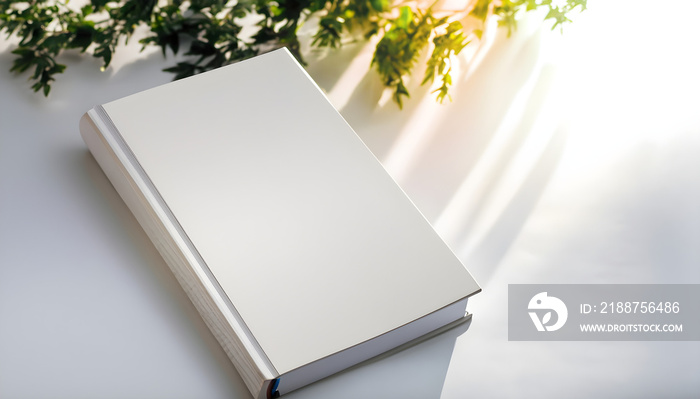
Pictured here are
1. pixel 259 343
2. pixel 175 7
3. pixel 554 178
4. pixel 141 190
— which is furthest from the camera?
pixel 175 7

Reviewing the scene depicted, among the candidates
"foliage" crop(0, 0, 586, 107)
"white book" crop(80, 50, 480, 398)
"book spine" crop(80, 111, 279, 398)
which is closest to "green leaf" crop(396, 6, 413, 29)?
"foliage" crop(0, 0, 586, 107)

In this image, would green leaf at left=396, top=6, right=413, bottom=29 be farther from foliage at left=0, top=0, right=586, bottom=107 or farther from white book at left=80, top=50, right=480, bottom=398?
white book at left=80, top=50, right=480, bottom=398

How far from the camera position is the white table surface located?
2.53ft

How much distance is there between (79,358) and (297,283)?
0.71 ft

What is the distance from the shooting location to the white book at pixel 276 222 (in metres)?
0.74

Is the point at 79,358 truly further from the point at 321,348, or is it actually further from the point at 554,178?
the point at 554,178

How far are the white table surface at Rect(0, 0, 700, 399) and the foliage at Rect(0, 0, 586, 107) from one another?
27 mm

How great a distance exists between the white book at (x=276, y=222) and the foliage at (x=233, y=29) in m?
0.12

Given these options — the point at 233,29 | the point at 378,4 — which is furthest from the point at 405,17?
the point at 233,29

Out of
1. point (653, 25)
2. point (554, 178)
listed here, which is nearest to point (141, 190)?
point (554, 178)

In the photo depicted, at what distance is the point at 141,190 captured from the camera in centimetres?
82

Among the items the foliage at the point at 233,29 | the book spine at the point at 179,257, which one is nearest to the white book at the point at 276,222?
the book spine at the point at 179,257

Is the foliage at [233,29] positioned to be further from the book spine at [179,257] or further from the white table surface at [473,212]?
the book spine at [179,257]

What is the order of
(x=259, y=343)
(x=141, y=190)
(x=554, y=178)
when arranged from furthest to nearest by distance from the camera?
(x=554, y=178), (x=141, y=190), (x=259, y=343)
